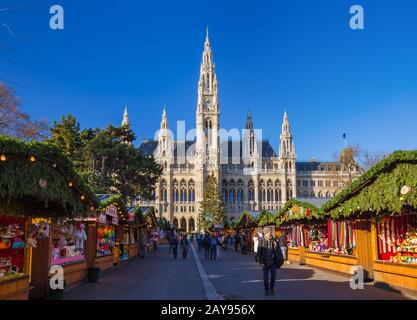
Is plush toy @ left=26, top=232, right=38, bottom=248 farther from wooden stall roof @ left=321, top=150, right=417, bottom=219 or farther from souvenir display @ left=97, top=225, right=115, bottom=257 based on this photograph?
wooden stall roof @ left=321, top=150, right=417, bottom=219

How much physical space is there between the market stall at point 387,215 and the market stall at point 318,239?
1372 mm

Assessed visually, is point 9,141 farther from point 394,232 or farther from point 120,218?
point 120,218

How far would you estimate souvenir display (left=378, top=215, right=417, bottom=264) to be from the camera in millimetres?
11727

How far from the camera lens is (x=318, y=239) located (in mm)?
21844

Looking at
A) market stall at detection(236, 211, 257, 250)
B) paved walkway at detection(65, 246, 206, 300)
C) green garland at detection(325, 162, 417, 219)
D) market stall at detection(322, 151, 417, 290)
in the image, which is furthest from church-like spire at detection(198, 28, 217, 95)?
green garland at detection(325, 162, 417, 219)

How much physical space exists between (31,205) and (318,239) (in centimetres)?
1520

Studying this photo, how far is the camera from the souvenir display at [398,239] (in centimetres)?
1173

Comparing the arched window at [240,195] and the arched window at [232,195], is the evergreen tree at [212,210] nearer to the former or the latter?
the arched window at [232,195]

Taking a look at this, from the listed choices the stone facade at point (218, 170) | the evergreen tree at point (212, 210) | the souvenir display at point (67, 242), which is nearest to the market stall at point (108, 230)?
the souvenir display at point (67, 242)

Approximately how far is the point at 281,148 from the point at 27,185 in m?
108

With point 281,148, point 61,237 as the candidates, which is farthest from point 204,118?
point 61,237

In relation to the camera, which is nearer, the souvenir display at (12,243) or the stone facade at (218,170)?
the souvenir display at (12,243)
